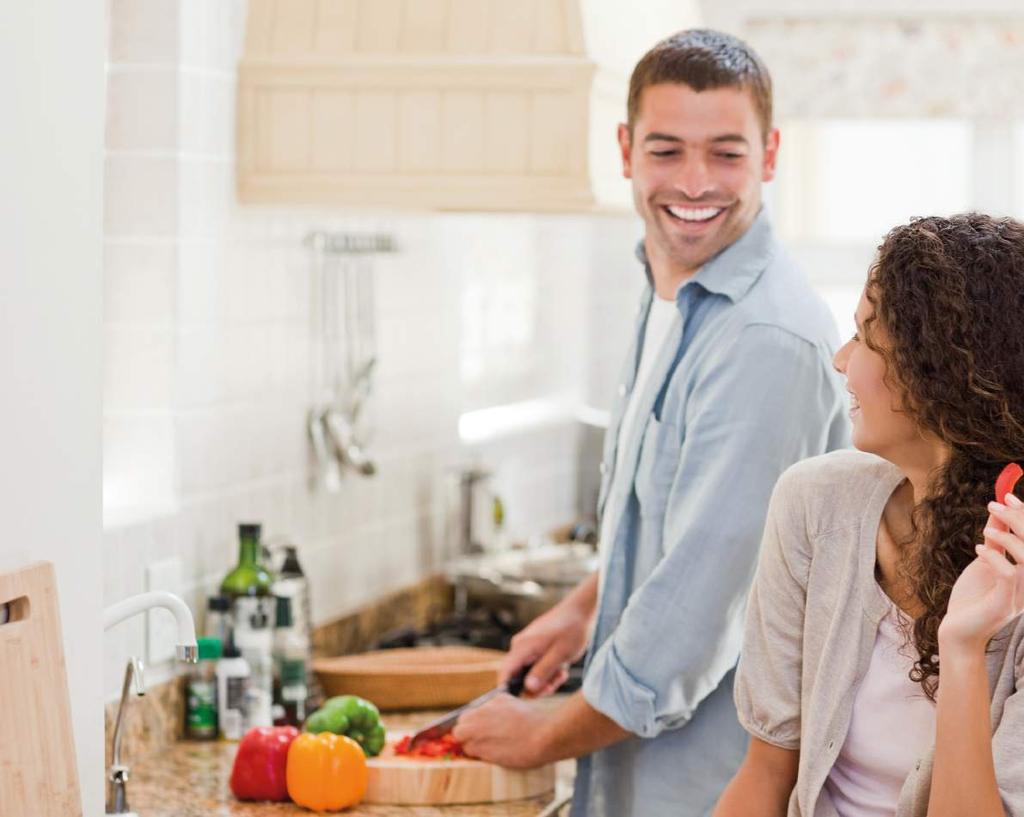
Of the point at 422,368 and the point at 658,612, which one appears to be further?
the point at 422,368

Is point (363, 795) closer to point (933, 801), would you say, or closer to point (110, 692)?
point (110, 692)

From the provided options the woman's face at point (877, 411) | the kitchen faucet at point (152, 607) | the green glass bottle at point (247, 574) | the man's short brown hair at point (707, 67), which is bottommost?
the green glass bottle at point (247, 574)

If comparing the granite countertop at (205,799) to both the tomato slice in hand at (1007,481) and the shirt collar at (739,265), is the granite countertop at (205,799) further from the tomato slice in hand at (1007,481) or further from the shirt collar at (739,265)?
the tomato slice in hand at (1007,481)

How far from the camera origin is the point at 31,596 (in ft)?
5.64

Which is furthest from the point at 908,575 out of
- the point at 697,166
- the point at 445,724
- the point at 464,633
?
the point at 464,633

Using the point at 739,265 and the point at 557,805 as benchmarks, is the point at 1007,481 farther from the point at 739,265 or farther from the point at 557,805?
the point at 557,805

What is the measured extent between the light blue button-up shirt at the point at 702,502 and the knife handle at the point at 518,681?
27 cm

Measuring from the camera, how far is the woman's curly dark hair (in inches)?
63.8

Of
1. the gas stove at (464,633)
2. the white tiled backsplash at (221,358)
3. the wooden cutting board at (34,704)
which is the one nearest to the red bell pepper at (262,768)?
the white tiled backsplash at (221,358)

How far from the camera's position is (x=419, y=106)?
285 cm

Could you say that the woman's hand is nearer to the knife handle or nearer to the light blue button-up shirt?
the light blue button-up shirt

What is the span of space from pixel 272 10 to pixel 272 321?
1.77 feet

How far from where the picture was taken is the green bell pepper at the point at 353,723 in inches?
96.3

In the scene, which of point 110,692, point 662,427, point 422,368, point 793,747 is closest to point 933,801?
point 793,747
